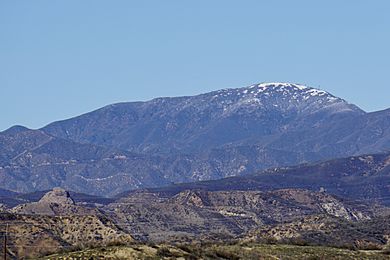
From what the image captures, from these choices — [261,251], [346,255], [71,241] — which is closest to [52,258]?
[261,251]

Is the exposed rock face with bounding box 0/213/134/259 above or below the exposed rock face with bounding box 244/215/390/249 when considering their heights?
above

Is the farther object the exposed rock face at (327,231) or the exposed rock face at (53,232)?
the exposed rock face at (327,231)

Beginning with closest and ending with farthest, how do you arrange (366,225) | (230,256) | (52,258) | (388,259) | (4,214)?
(52,258) < (230,256) < (388,259) < (4,214) < (366,225)

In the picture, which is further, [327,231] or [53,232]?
[327,231]

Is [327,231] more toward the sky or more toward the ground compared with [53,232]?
more toward the ground

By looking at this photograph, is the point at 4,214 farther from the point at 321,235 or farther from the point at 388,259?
the point at 388,259

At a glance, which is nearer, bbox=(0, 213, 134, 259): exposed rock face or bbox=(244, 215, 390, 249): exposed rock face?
bbox=(0, 213, 134, 259): exposed rock face

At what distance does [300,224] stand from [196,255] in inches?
3676

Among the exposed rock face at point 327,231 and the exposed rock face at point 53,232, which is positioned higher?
the exposed rock face at point 53,232

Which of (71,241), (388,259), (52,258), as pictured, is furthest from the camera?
(71,241)

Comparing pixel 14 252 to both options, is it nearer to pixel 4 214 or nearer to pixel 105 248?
pixel 4 214

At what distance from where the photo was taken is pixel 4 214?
164 m

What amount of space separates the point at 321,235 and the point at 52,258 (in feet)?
256

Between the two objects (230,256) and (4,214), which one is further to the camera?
(4,214)
